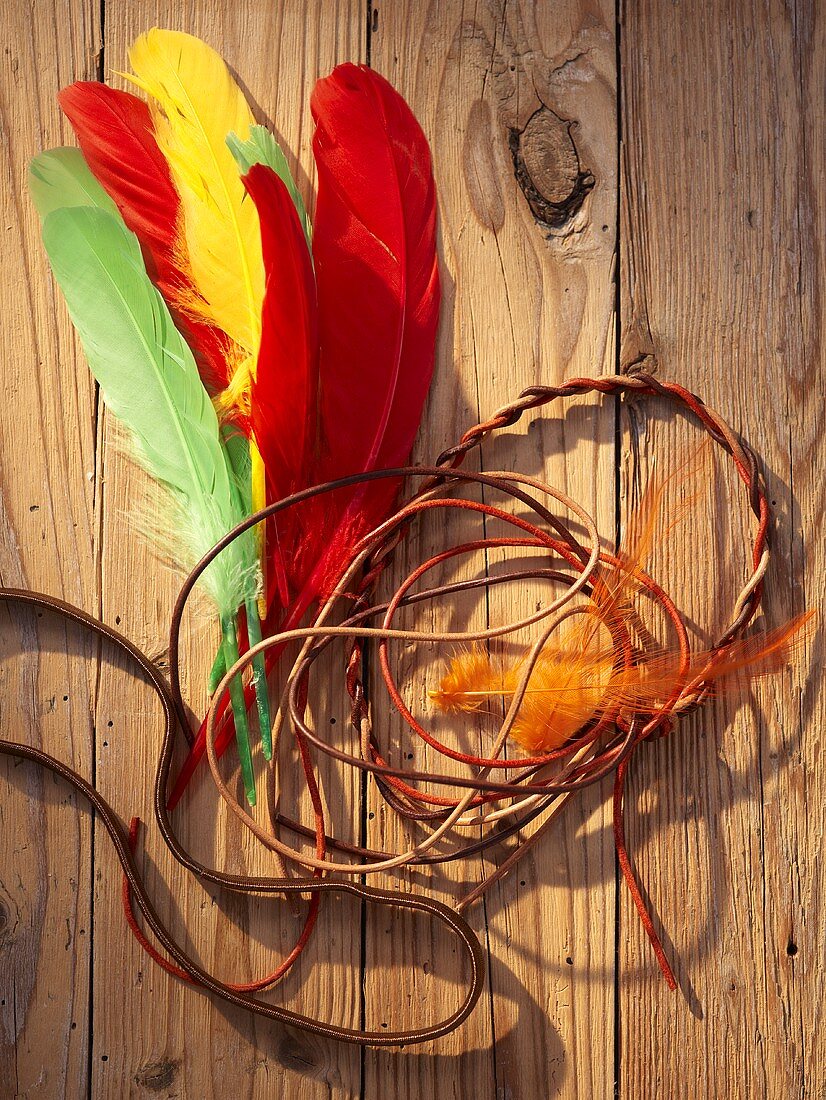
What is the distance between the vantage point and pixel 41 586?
2.91 feet

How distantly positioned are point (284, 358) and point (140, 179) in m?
0.24

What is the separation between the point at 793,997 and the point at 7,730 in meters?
0.86

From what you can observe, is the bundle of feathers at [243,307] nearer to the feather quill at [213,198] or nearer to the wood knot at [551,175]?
the feather quill at [213,198]

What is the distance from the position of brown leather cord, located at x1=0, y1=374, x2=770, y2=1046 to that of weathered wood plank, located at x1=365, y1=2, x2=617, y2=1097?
3 cm

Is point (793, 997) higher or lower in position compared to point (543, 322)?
lower

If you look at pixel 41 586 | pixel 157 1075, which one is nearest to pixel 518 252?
pixel 41 586

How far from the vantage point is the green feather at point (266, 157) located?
813 mm

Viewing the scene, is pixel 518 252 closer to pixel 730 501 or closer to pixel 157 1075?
pixel 730 501

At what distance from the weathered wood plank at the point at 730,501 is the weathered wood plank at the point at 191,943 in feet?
1.00

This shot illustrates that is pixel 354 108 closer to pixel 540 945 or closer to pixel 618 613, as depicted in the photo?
pixel 618 613

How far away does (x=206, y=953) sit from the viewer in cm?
85

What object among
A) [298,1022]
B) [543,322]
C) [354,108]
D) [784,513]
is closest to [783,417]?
[784,513]

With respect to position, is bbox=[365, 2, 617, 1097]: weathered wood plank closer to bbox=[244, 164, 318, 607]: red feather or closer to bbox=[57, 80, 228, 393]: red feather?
bbox=[244, 164, 318, 607]: red feather

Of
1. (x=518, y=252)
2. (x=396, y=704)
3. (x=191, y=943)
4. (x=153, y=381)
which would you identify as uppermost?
(x=518, y=252)
